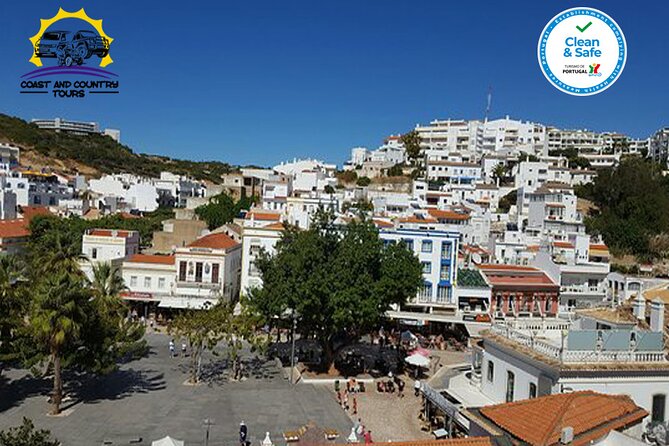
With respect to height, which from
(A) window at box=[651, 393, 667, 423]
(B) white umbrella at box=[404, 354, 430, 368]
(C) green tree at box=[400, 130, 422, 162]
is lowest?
(B) white umbrella at box=[404, 354, 430, 368]

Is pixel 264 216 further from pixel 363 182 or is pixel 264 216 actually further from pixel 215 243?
pixel 363 182

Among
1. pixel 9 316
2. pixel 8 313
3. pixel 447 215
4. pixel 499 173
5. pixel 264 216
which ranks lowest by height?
pixel 9 316

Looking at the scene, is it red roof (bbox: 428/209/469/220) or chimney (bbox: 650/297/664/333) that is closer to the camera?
chimney (bbox: 650/297/664/333)

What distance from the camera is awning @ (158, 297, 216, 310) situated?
4322 centimetres

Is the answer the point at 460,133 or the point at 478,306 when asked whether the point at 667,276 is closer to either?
the point at 478,306

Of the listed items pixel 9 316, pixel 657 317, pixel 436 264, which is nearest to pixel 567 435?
pixel 657 317

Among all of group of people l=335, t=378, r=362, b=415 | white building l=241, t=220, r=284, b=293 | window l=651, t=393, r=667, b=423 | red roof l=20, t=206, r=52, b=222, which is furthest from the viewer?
red roof l=20, t=206, r=52, b=222

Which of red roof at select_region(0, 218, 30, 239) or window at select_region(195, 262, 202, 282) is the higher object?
red roof at select_region(0, 218, 30, 239)

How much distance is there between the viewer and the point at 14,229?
54688 mm

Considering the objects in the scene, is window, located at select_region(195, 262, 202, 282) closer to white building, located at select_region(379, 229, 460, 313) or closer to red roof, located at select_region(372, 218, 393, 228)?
white building, located at select_region(379, 229, 460, 313)

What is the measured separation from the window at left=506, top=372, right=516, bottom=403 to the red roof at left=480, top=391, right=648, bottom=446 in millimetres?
5134

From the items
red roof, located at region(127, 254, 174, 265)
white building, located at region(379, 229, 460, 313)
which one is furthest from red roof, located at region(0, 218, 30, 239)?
white building, located at region(379, 229, 460, 313)

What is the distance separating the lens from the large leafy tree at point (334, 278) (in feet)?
98.8

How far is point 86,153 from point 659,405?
135 metres
